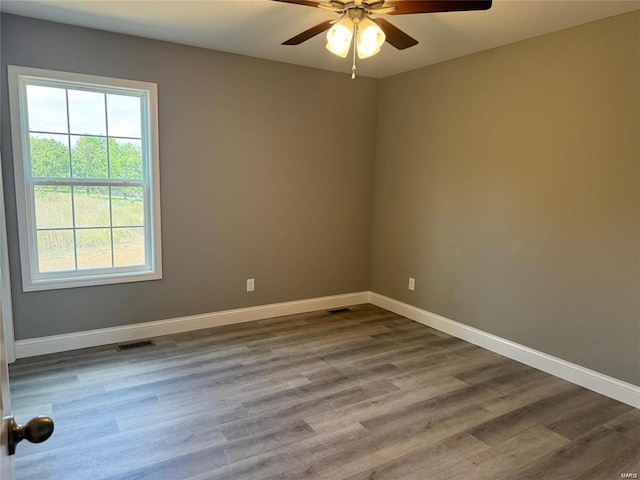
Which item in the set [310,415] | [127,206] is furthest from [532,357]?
[127,206]

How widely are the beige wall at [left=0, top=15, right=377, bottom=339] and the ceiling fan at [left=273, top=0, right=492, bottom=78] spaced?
65.8 inches

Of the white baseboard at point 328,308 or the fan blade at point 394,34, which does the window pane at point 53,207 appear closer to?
the white baseboard at point 328,308

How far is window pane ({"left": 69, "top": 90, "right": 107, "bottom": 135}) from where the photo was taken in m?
3.29

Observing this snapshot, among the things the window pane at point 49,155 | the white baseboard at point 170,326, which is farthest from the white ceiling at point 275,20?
the white baseboard at point 170,326

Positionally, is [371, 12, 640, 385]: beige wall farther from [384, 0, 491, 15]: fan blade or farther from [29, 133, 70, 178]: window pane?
[29, 133, 70, 178]: window pane

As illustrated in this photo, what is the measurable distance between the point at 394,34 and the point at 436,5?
0.37 metres

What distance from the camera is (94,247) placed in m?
3.51

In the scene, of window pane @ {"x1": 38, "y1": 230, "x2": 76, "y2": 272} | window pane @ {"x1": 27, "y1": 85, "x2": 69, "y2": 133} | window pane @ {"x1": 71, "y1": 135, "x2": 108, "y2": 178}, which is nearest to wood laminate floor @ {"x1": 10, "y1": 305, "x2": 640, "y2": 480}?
window pane @ {"x1": 38, "y1": 230, "x2": 76, "y2": 272}

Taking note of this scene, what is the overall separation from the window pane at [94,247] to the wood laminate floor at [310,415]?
2.33ft

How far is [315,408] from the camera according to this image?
8.73 feet

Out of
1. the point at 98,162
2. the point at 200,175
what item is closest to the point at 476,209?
the point at 200,175

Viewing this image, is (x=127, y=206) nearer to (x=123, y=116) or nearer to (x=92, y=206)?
(x=92, y=206)

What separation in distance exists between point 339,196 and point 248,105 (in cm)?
135

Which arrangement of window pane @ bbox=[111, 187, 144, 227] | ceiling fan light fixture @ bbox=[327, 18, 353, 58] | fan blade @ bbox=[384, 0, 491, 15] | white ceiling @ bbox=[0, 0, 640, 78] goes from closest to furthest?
fan blade @ bbox=[384, 0, 491, 15] → ceiling fan light fixture @ bbox=[327, 18, 353, 58] → white ceiling @ bbox=[0, 0, 640, 78] → window pane @ bbox=[111, 187, 144, 227]
